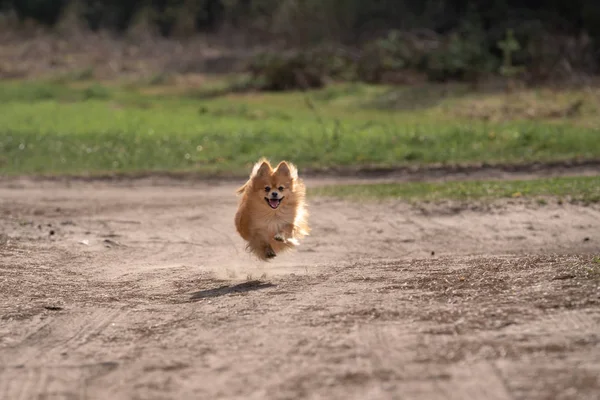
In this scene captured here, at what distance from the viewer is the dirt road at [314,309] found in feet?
20.4

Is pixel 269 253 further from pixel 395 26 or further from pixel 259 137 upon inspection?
pixel 395 26

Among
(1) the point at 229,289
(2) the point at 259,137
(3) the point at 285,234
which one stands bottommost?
(2) the point at 259,137

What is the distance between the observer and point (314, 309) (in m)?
8.12

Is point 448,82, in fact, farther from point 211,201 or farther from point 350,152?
point 211,201

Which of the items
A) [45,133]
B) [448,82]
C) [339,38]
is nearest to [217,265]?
[45,133]

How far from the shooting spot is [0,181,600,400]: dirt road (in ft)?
20.4

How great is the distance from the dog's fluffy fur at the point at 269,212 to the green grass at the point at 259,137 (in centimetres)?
853

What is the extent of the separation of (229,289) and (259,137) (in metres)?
12.5

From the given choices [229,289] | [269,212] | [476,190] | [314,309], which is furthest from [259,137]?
[314,309]

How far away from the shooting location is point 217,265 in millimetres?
11531

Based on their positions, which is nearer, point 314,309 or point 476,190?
A: point 314,309

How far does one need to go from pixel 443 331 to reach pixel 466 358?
0.69m

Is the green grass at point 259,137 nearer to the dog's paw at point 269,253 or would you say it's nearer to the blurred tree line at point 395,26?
the blurred tree line at point 395,26

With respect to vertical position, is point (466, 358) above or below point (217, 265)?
above
